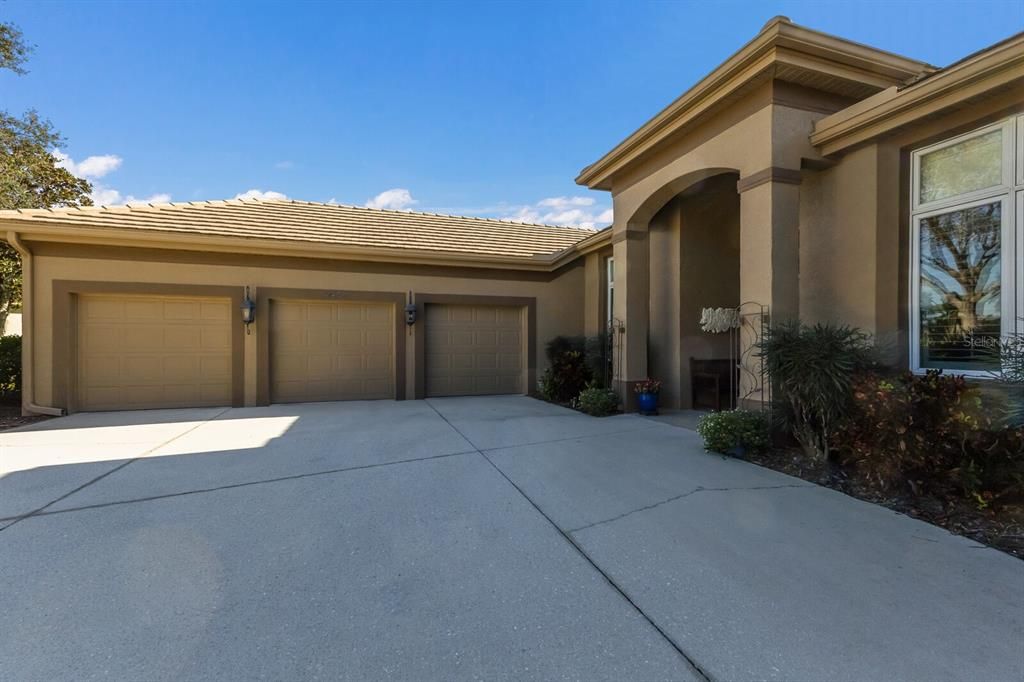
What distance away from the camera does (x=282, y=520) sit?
3271 millimetres

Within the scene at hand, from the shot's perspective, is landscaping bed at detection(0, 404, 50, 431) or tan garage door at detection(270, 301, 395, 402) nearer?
landscaping bed at detection(0, 404, 50, 431)

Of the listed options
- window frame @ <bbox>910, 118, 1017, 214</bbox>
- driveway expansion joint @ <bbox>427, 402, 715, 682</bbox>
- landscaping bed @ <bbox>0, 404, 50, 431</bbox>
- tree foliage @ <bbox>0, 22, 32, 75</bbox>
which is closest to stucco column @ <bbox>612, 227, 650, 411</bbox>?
window frame @ <bbox>910, 118, 1017, 214</bbox>

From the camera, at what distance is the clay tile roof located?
8086 millimetres

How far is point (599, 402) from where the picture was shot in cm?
757

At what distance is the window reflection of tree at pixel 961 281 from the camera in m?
4.18

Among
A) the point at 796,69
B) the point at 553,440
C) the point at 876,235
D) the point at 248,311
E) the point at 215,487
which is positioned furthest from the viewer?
the point at 248,311

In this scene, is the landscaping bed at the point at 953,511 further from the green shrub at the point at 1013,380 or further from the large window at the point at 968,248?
the large window at the point at 968,248

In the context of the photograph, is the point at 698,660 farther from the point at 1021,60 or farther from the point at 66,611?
the point at 1021,60

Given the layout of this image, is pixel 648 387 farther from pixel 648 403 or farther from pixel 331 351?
pixel 331 351

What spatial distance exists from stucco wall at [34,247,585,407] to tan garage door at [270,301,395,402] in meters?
0.39

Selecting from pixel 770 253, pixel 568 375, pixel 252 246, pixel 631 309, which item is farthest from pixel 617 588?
pixel 252 246

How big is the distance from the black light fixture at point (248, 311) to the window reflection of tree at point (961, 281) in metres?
10.1

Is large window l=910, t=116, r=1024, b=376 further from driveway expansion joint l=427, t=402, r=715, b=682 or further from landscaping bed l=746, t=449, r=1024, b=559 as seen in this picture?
driveway expansion joint l=427, t=402, r=715, b=682

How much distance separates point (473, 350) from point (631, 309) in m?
3.88
